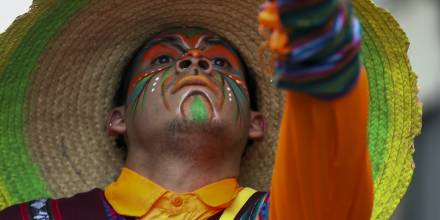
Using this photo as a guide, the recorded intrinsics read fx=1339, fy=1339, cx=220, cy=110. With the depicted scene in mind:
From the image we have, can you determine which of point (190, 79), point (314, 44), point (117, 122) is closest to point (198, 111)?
point (190, 79)

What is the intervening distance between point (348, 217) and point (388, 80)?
795mm

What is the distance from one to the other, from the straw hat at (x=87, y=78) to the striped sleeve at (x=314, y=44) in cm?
110

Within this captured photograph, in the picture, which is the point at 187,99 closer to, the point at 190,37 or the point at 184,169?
the point at 184,169

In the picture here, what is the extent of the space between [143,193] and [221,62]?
1.66 feet

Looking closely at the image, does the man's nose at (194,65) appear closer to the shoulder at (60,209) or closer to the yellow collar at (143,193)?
the yellow collar at (143,193)

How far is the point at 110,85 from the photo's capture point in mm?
4074

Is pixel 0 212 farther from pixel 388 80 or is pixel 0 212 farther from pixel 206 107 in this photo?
pixel 388 80

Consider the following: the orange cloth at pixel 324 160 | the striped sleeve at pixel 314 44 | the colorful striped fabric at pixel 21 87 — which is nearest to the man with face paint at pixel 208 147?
the orange cloth at pixel 324 160

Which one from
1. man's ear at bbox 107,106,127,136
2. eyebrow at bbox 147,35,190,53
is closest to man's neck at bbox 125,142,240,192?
man's ear at bbox 107,106,127,136

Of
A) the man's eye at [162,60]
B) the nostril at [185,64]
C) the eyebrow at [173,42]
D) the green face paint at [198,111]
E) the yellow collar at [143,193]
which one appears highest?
the eyebrow at [173,42]

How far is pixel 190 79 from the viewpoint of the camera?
12.4 ft

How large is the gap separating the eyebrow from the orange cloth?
982 mm

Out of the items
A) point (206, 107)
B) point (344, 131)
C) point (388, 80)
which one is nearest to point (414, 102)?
point (388, 80)

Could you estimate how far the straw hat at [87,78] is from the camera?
375 centimetres
